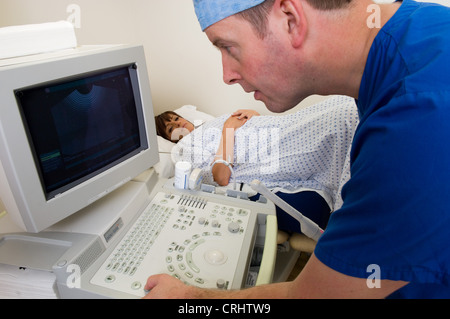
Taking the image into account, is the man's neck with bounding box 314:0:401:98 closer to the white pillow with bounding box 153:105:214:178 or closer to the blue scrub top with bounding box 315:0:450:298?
the blue scrub top with bounding box 315:0:450:298

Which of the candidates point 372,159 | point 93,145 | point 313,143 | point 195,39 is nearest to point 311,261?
point 372,159

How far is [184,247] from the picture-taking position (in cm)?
75

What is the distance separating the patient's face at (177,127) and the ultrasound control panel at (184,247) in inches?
38.0

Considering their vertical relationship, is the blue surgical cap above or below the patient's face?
above

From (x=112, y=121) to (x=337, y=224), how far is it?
2.10 feet

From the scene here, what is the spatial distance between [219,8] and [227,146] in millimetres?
1060

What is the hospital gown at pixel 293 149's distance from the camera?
131 cm

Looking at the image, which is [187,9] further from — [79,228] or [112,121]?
[79,228]

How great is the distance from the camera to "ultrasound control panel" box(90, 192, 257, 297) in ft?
2.19

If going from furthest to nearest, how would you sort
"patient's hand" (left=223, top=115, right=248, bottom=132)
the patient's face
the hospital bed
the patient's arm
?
the patient's face
"patient's hand" (left=223, top=115, right=248, bottom=132)
the patient's arm
the hospital bed

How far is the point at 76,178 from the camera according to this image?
0.72 metres

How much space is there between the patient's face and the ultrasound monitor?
0.92m

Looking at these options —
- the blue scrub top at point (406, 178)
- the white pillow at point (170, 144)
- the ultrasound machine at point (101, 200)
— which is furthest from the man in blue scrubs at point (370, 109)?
the white pillow at point (170, 144)

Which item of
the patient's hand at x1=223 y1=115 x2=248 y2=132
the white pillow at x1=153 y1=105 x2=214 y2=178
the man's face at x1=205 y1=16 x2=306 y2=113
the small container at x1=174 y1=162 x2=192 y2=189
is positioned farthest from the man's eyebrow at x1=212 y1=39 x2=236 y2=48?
the patient's hand at x1=223 y1=115 x2=248 y2=132
